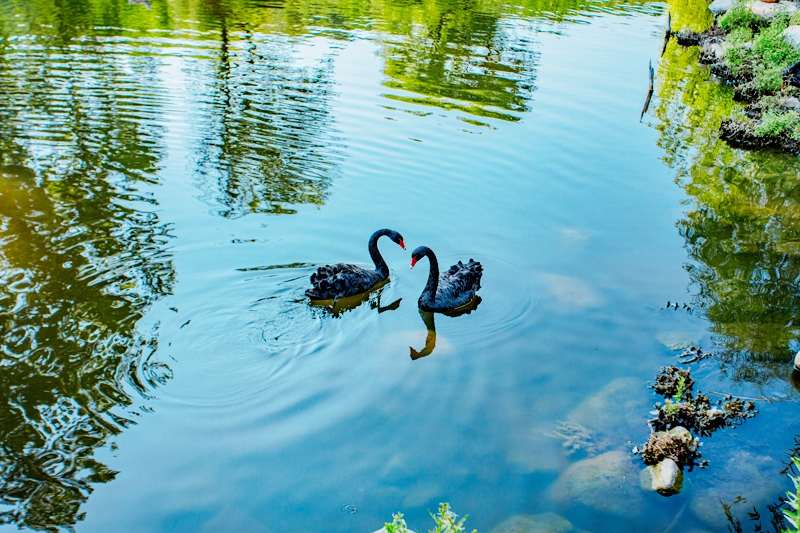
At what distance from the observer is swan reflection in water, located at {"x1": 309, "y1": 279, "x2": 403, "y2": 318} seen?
28.1 ft

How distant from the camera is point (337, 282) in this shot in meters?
8.36

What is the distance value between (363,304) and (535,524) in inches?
163

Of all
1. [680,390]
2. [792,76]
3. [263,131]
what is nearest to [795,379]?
[680,390]

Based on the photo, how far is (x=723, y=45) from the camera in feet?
78.5

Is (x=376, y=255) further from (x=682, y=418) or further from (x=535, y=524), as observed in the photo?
(x=535, y=524)

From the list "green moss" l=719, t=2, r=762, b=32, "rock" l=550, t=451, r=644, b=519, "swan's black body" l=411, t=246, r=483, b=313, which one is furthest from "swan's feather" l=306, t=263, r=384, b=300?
"green moss" l=719, t=2, r=762, b=32

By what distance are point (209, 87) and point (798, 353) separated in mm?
14105

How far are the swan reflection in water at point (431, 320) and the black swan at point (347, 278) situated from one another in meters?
0.83

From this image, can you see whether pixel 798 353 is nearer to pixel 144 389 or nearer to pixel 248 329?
pixel 248 329

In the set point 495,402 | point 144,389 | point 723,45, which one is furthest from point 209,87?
point 723,45

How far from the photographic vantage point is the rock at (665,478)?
5.88 m

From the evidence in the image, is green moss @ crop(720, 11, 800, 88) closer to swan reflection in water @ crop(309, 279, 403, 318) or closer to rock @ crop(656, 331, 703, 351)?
rock @ crop(656, 331, 703, 351)

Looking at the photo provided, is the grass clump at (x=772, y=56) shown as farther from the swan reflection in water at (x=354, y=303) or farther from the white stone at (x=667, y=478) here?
the white stone at (x=667, y=478)

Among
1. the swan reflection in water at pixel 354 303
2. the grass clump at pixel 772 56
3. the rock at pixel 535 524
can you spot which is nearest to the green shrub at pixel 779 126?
the grass clump at pixel 772 56
